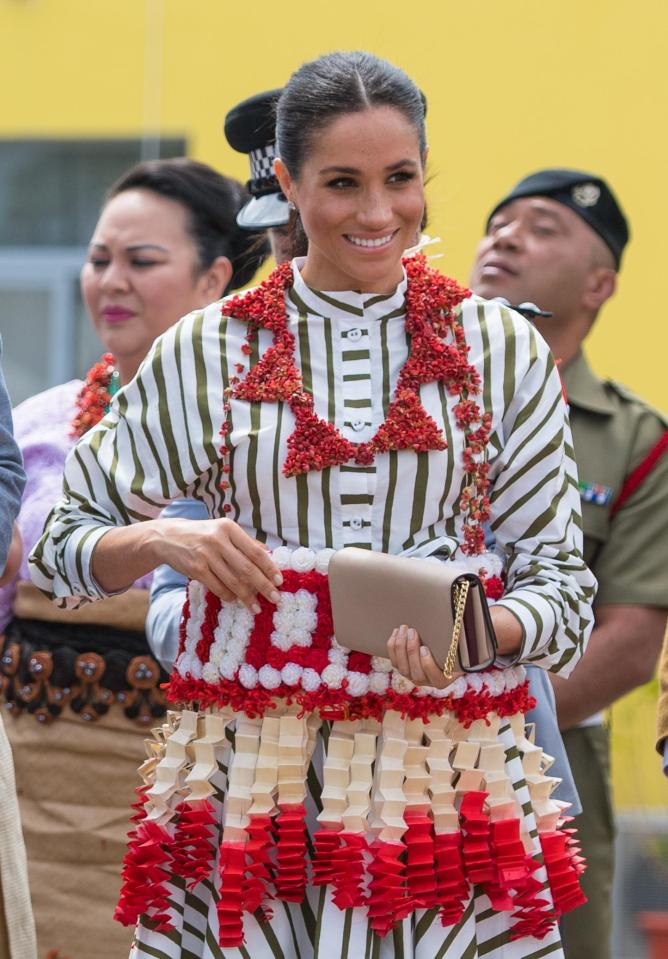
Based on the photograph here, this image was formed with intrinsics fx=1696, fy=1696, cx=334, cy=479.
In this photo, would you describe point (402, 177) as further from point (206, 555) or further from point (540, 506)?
point (206, 555)

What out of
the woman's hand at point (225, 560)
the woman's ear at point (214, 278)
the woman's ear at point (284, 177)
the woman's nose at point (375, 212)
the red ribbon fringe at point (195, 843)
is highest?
the woman's ear at point (214, 278)

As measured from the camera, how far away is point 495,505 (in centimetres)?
258

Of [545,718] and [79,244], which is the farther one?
[79,244]

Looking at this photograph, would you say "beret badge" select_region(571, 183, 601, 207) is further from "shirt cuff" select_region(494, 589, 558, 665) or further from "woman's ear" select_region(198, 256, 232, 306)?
"shirt cuff" select_region(494, 589, 558, 665)

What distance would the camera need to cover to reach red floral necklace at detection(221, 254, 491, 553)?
246cm

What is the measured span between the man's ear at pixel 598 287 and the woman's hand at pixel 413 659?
7.06ft

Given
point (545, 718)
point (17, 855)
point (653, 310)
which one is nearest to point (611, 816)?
point (545, 718)

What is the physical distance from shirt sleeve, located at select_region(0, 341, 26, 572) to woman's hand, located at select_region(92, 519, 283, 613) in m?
0.53

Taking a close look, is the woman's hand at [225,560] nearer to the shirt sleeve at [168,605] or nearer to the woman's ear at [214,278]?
the shirt sleeve at [168,605]

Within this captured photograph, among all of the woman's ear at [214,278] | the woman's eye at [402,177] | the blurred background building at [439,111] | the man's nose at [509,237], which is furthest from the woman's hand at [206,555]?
the blurred background building at [439,111]

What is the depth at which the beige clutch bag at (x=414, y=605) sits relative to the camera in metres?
2.27

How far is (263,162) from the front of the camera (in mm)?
3600

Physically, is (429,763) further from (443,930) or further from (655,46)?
(655,46)

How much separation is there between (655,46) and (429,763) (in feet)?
18.1
